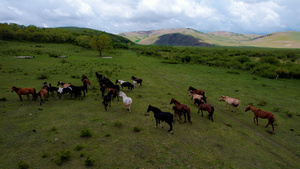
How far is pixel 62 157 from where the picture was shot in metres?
6.59

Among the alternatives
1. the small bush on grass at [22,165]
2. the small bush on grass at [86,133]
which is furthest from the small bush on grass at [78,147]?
the small bush on grass at [22,165]

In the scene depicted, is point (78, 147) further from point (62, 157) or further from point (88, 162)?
point (88, 162)

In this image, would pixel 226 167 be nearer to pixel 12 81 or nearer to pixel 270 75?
pixel 12 81

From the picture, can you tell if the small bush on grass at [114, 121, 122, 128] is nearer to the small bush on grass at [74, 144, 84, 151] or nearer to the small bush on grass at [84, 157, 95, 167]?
the small bush on grass at [74, 144, 84, 151]

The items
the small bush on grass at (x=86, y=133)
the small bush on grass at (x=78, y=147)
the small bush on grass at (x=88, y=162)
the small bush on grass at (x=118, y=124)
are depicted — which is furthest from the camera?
the small bush on grass at (x=118, y=124)

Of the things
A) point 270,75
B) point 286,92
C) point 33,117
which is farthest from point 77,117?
point 270,75

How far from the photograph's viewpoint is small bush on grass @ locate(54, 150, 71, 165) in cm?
638

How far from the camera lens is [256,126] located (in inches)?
438

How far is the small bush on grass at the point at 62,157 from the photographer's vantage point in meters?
6.38

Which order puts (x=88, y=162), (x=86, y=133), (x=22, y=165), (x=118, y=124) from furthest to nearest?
(x=118, y=124) → (x=86, y=133) → (x=88, y=162) → (x=22, y=165)

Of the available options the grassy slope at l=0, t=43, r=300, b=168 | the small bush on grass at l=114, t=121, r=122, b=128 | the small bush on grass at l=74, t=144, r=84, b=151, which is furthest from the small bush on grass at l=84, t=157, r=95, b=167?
the small bush on grass at l=114, t=121, r=122, b=128

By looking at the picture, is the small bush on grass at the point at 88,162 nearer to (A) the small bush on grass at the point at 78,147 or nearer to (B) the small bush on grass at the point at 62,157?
(B) the small bush on grass at the point at 62,157

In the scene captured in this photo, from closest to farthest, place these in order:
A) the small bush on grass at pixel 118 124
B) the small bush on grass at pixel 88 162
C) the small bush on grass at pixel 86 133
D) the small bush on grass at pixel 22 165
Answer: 1. the small bush on grass at pixel 22 165
2. the small bush on grass at pixel 88 162
3. the small bush on grass at pixel 86 133
4. the small bush on grass at pixel 118 124

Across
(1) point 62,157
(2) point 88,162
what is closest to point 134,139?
(2) point 88,162
